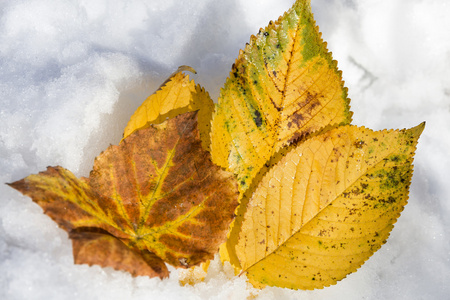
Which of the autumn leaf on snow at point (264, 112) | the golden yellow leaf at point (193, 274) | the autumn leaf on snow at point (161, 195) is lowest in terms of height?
the golden yellow leaf at point (193, 274)

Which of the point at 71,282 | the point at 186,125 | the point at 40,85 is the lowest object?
the point at 71,282

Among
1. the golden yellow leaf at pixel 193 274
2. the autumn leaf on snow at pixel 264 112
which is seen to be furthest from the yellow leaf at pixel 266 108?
the golden yellow leaf at pixel 193 274

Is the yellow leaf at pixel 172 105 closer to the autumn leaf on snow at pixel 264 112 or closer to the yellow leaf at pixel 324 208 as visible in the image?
the autumn leaf on snow at pixel 264 112

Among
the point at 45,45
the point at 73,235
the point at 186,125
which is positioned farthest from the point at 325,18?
the point at 73,235

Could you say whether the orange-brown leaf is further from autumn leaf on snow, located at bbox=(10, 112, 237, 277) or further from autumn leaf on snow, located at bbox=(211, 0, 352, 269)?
autumn leaf on snow, located at bbox=(211, 0, 352, 269)

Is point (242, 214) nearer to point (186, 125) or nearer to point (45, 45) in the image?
point (186, 125)

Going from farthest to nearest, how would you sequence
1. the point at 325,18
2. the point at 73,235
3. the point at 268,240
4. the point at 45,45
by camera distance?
1. the point at 325,18
2. the point at 45,45
3. the point at 268,240
4. the point at 73,235

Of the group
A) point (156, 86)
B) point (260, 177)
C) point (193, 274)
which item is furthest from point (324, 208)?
point (156, 86)

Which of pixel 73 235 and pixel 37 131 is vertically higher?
pixel 37 131
